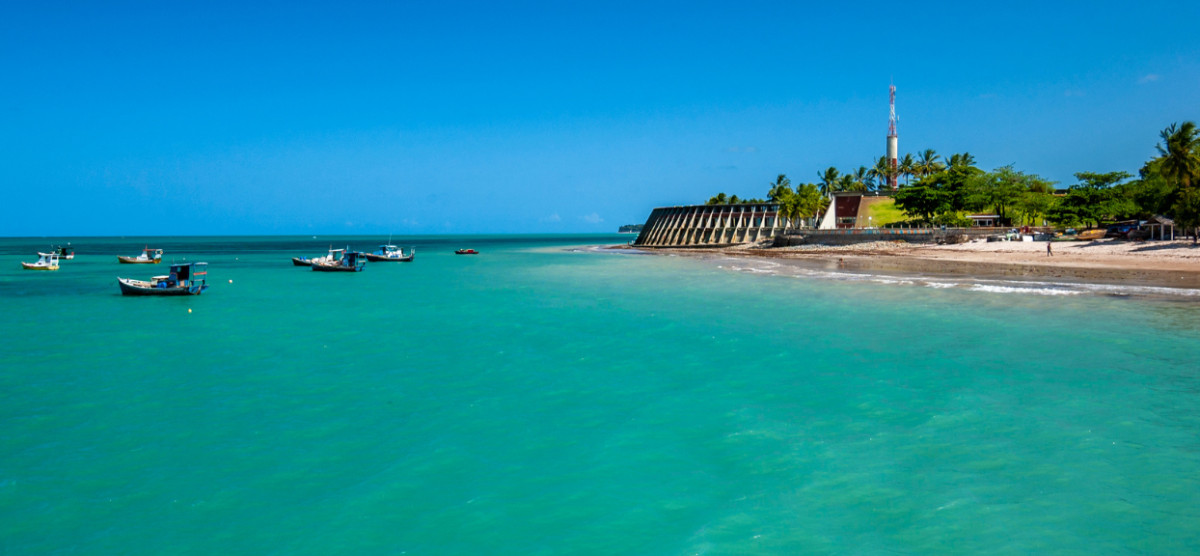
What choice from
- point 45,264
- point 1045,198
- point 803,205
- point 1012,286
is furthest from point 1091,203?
point 45,264

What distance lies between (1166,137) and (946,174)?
23941 mm

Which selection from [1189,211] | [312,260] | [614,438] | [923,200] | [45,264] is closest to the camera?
[614,438]

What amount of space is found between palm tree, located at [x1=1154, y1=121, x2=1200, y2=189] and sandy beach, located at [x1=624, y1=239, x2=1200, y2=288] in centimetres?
850

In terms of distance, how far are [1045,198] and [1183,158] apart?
24.1 metres

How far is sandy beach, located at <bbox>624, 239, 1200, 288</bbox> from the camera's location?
43.6m

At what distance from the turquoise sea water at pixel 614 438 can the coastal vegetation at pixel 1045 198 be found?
1851 inches

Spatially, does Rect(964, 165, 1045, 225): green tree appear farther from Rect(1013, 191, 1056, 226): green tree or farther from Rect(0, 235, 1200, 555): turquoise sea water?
Rect(0, 235, 1200, 555): turquoise sea water

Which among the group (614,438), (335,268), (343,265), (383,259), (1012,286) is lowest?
(614,438)

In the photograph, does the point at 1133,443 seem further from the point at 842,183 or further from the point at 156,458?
the point at 842,183

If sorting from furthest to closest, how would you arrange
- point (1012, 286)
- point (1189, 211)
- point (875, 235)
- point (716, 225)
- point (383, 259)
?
point (716, 225) < point (875, 235) < point (383, 259) < point (1189, 211) < point (1012, 286)

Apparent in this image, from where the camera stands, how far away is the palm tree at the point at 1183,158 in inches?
2346

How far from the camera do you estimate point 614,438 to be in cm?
1271

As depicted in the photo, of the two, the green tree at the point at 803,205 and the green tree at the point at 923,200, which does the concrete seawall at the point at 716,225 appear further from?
the green tree at the point at 923,200

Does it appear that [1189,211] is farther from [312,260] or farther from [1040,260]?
[312,260]
